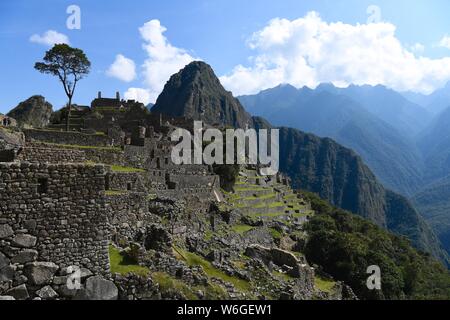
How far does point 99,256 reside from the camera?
9352mm

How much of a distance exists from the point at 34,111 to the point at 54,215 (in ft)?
171

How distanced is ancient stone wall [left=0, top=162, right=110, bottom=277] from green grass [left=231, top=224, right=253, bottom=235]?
80.2ft

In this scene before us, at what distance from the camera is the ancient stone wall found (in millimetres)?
8453

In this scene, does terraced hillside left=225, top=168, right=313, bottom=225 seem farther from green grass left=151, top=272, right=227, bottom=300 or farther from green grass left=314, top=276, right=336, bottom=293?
green grass left=151, top=272, right=227, bottom=300

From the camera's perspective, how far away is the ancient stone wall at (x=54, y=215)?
8.45 m

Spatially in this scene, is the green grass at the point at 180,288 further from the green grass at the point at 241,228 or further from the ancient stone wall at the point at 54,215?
the green grass at the point at 241,228

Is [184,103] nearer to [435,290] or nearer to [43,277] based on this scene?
[435,290]

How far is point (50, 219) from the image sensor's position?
8867 mm

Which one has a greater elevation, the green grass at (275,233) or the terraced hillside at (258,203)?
the terraced hillside at (258,203)

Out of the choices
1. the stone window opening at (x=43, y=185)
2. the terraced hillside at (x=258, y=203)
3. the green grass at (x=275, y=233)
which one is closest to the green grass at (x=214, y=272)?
the stone window opening at (x=43, y=185)

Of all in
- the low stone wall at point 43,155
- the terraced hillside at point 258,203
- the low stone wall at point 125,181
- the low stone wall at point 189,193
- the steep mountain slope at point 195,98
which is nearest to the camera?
the low stone wall at point 43,155

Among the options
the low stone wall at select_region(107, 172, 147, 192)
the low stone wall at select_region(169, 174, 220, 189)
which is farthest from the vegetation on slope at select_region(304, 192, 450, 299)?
the low stone wall at select_region(107, 172, 147, 192)

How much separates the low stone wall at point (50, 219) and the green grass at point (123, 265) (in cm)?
64
